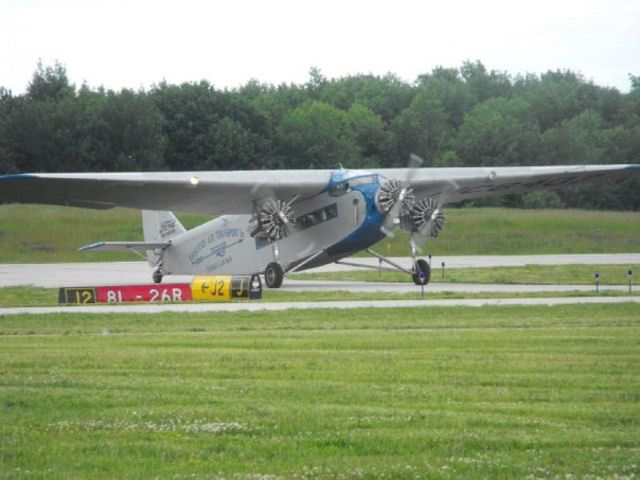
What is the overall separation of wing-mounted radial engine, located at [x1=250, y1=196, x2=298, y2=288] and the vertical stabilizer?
746 centimetres

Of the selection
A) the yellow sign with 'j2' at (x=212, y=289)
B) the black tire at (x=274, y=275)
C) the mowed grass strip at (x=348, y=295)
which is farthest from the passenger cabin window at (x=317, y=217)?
the yellow sign with 'j2' at (x=212, y=289)

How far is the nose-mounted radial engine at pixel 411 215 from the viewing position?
1467 inches

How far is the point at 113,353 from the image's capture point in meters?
19.7

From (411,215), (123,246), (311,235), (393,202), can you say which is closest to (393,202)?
Answer: (393,202)

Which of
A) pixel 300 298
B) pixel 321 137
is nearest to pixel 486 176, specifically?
pixel 300 298

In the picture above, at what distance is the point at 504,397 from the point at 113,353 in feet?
22.8

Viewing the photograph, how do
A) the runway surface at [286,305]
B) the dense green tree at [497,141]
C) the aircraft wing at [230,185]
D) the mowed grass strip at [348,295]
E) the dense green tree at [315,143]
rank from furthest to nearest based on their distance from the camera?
1. the dense green tree at [315,143]
2. the dense green tree at [497,141]
3. the aircraft wing at [230,185]
4. the mowed grass strip at [348,295]
5. the runway surface at [286,305]

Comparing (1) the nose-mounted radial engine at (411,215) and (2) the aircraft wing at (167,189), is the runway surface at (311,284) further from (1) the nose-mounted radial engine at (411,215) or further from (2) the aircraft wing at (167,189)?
(2) the aircraft wing at (167,189)

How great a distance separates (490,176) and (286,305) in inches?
434

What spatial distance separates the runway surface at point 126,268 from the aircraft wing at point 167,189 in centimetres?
339

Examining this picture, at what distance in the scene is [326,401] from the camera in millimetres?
14812

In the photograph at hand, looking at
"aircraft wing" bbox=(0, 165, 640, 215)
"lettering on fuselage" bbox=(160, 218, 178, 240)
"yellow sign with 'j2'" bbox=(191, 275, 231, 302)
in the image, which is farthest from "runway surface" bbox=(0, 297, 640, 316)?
"lettering on fuselage" bbox=(160, 218, 178, 240)

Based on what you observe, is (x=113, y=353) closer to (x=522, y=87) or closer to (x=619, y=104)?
(x=619, y=104)

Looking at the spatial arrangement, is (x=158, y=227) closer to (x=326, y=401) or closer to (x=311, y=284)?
(x=311, y=284)
